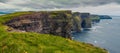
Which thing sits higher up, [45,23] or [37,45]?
[37,45]

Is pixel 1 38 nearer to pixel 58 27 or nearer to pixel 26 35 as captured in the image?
pixel 26 35

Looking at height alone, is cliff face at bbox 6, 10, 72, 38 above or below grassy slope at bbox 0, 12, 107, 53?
below

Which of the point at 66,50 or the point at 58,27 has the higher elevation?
the point at 66,50

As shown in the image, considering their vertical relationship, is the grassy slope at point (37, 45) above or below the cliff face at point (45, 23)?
above

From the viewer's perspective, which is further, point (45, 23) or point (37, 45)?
point (45, 23)

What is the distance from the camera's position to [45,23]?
127750 millimetres

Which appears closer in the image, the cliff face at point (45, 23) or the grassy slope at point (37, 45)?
the grassy slope at point (37, 45)

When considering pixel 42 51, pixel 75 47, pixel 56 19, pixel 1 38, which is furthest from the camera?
pixel 56 19

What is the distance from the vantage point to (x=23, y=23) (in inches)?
3816

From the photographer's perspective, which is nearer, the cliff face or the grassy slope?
the grassy slope

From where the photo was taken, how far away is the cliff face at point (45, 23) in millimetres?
95963

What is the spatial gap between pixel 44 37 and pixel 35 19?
77.1 meters

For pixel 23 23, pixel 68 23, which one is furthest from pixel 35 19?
pixel 68 23

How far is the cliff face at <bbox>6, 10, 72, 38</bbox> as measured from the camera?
3778 inches
